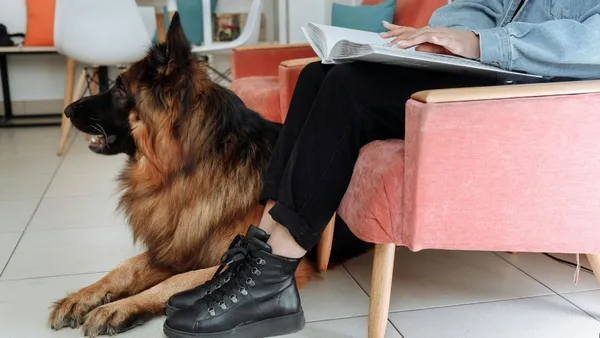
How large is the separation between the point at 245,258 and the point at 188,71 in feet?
1.56

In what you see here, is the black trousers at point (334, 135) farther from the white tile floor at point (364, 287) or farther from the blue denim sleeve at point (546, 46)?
the white tile floor at point (364, 287)

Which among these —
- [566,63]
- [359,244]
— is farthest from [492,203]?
[359,244]

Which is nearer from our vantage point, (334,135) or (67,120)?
(334,135)

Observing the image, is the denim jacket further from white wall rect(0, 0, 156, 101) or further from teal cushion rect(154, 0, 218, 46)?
white wall rect(0, 0, 156, 101)

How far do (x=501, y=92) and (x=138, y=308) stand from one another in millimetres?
938

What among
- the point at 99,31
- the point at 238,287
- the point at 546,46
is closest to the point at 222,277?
the point at 238,287

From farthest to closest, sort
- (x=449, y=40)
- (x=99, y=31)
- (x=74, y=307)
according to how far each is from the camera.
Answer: (x=99, y=31) → (x=74, y=307) → (x=449, y=40)

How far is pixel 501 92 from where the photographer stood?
3.50 feet

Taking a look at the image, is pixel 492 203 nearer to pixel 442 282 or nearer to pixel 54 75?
pixel 442 282

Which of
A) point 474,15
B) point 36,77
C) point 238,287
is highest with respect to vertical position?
point 474,15

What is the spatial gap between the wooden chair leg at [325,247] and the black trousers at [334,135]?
41 centimetres

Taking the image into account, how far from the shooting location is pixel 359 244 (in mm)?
1803

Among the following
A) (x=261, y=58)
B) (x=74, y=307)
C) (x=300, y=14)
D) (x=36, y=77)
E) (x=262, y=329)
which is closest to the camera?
(x=262, y=329)

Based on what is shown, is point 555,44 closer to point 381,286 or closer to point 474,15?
point 474,15
